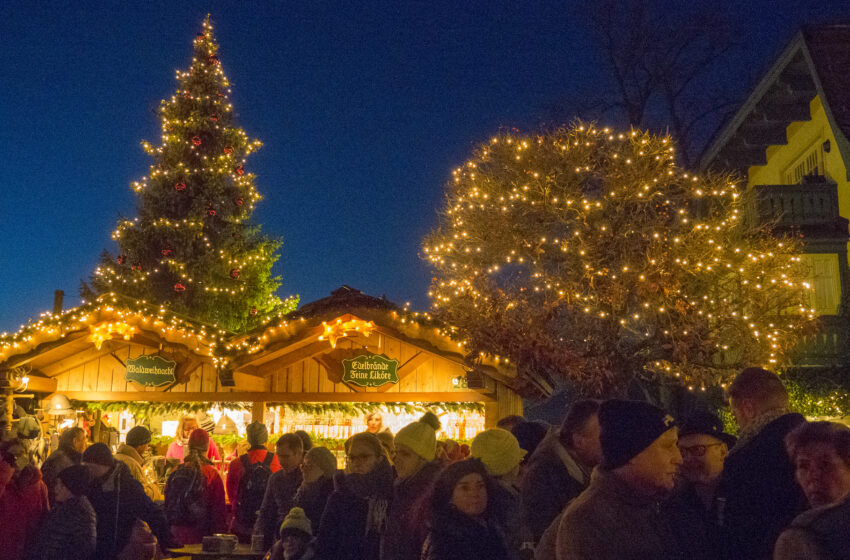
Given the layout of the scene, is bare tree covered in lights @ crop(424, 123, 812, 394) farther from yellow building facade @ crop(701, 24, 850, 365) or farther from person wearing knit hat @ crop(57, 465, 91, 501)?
person wearing knit hat @ crop(57, 465, 91, 501)

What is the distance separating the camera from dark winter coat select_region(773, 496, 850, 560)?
2305 millimetres

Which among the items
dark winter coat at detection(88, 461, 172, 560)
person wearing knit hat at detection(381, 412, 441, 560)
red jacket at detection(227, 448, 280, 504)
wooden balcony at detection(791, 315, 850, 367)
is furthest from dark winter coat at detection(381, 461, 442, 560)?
wooden balcony at detection(791, 315, 850, 367)

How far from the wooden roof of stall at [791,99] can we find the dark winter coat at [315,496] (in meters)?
12.3

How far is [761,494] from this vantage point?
3.68 m

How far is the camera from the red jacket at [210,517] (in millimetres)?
7469

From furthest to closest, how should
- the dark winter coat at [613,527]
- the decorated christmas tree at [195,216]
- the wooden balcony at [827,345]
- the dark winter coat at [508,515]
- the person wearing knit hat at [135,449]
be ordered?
the decorated christmas tree at [195,216] < the wooden balcony at [827,345] < the person wearing knit hat at [135,449] < the dark winter coat at [508,515] < the dark winter coat at [613,527]

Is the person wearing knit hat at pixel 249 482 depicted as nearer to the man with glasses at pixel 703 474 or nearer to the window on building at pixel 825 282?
the man with glasses at pixel 703 474

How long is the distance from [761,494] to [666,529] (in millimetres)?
1163

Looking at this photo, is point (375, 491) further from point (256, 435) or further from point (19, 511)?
point (256, 435)

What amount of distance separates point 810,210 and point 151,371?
1509 cm

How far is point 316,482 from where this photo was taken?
Result: 5.58 m

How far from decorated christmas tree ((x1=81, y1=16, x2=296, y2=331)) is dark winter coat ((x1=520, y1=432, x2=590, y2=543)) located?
2046 cm

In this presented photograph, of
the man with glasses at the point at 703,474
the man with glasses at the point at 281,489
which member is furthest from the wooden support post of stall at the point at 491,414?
the man with glasses at the point at 703,474

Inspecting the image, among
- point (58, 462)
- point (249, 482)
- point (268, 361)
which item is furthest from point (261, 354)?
point (58, 462)
